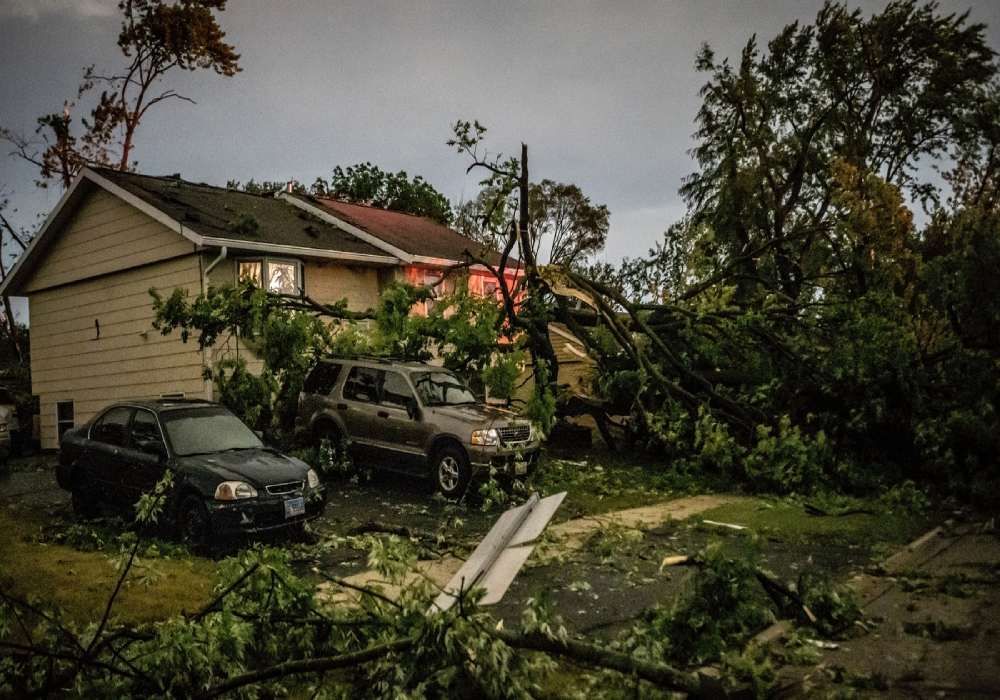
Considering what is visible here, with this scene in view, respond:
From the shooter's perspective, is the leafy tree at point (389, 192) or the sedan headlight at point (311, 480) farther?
the leafy tree at point (389, 192)

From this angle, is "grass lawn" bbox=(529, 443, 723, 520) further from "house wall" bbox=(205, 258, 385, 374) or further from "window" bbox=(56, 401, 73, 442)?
"window" bbox=(56, 401, 73, 442)

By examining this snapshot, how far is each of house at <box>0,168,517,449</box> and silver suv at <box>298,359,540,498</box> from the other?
12.1 feet

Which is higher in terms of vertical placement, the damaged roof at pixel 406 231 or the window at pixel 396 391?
the damaged roof at pixel 406 231

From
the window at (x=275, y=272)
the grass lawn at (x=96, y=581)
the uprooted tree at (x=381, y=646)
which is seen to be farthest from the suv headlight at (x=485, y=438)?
the window at (x=275, y=272)

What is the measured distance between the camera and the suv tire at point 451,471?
10.2m

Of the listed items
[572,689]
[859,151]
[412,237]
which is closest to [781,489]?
[572,689]

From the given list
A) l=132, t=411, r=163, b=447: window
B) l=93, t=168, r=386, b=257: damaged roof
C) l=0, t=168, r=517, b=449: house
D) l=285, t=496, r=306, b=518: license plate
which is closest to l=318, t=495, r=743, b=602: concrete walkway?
l=285, t=496, r=306, b=518: license plate

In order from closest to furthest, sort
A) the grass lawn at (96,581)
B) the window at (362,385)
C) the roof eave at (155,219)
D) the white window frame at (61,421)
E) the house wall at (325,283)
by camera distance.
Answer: the grass lawn at (96,581)
the window at (362,385)
the roof eave at (155,219)
the house wall at (325,283)
the white window frame at (61,421)

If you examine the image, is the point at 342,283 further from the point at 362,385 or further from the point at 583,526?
the point at 583,526

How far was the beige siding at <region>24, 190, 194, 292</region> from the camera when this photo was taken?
637 inches

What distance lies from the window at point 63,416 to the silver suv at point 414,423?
10.9 meters

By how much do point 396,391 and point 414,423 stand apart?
696mm

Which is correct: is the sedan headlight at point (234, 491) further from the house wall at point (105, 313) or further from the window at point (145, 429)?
A: the house wall at point (105, 313)

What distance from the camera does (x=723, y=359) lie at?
13.7m
